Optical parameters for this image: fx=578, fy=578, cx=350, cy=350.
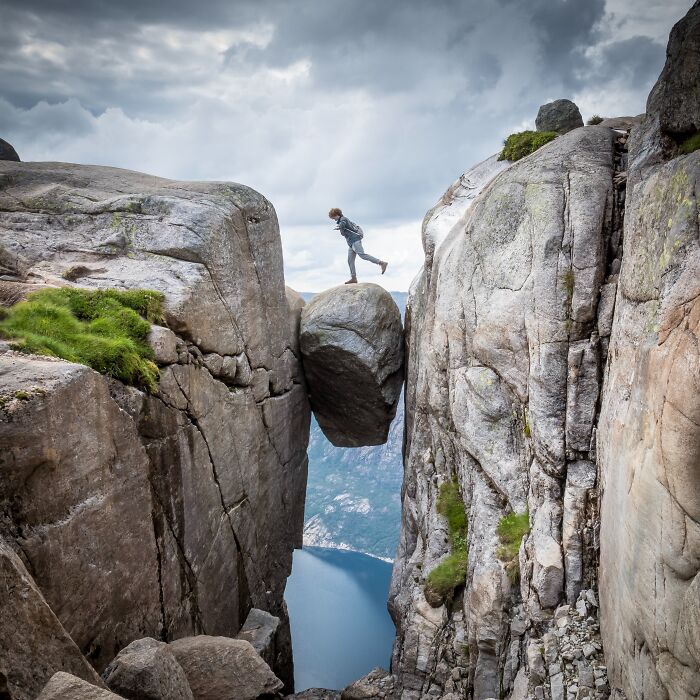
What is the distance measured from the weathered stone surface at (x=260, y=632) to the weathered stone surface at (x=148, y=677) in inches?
264

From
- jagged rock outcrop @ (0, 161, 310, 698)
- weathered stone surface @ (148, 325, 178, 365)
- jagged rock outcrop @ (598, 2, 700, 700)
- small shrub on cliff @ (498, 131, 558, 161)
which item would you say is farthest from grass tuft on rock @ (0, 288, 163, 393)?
small shrub on cliff @ (498, 131, 558, 161)

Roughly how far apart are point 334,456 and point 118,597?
93496 mm

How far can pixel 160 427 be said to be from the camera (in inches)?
531

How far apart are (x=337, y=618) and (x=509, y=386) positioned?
33.2 m

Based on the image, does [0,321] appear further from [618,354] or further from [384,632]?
[384,632]

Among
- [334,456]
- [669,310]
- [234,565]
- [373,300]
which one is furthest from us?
[334,456]

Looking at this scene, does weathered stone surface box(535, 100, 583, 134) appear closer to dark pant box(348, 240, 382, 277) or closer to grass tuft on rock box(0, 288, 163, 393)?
dark pant box(348, 240, 382, 277)

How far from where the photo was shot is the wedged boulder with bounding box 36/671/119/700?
21.0 ft

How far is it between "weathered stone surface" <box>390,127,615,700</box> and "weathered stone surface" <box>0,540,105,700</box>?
28.3 ft

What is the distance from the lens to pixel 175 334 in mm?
15516

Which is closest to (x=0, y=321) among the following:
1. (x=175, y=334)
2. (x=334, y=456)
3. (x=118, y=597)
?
(x=175, y=334)

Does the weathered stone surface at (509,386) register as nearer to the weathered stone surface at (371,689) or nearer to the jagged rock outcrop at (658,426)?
the weathered stone surface at (371,689)

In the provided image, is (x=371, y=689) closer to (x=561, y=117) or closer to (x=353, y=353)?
(x=353, y=353)

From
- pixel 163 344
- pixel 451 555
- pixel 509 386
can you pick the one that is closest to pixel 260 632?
pixel 451 555
